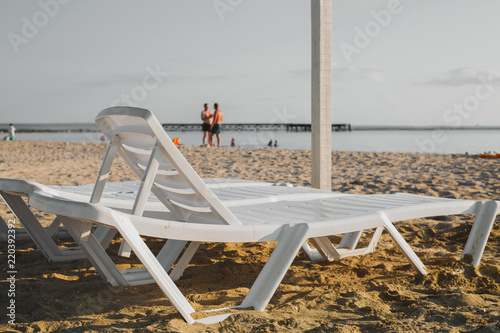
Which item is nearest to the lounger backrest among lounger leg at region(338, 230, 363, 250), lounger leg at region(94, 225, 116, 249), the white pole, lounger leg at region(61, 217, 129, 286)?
lounger leg at region(61, 217, 129, 286)

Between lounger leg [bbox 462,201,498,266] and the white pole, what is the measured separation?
1.86m

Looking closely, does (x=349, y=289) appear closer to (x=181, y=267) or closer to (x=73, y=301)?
(x=181, y=267)

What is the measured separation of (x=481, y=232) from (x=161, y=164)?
Answer: 2.19 metres

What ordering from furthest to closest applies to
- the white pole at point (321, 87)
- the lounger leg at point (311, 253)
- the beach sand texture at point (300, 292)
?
1. the white pole at point (321, 87)
2. the lounger leg at point (311, 253)
3. the beach sand texture at point (300, 292)

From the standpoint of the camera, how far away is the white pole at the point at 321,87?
4693 millimetres

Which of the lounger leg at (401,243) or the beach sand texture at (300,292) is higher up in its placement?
the lounger leg at (401,243)

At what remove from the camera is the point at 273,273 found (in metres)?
2.38

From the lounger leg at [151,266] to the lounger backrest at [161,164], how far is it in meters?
0.32

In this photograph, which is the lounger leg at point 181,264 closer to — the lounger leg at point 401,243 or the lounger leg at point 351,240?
the lounger leg at point 401,243

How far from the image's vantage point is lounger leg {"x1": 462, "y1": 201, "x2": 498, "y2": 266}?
3.19 metres

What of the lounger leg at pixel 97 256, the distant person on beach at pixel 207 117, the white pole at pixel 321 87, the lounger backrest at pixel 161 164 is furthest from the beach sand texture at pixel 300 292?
the distant person on beach at pixel 207 117

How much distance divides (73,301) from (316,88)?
3.13m

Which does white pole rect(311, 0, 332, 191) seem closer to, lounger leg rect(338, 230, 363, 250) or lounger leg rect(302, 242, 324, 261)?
lounger leg rect(338, 230, 363, 250)

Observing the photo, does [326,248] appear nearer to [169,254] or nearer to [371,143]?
[169,254]
